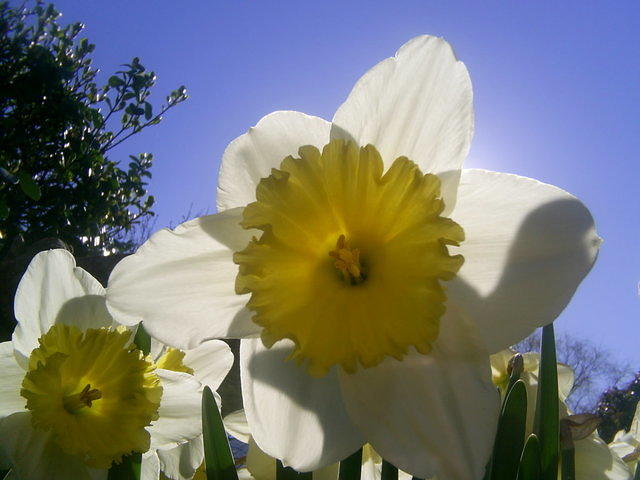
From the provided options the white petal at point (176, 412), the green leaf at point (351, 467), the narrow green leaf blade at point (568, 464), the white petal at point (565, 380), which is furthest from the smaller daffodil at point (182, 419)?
the white petal at point (565, 380)

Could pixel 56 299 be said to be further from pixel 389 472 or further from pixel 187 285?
pixel 389 472

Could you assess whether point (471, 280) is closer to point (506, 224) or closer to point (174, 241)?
point (506, 224)

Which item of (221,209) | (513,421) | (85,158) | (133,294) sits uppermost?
(85,158)

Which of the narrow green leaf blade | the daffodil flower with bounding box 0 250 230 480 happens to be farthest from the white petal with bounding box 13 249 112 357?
the narrow green leaf blade

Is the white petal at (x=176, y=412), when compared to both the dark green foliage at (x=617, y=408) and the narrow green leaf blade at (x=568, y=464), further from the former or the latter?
the dark green foliage at (x=617, y=408)

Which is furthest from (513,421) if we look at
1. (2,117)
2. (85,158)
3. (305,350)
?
(2,117)

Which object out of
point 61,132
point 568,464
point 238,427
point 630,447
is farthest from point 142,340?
A: point 61,132
